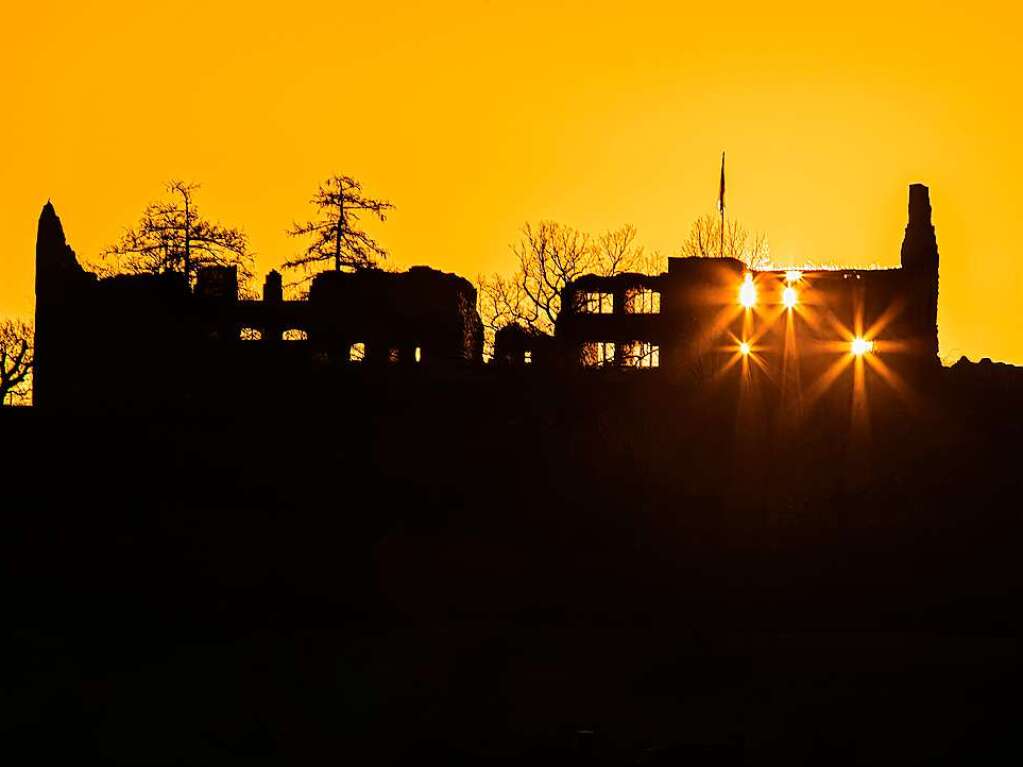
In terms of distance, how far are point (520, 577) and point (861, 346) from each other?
50.0ft

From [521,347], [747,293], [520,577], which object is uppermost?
[747,293]

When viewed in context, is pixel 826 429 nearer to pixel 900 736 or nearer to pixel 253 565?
pixel 253 565

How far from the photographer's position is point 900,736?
3872 centimetres

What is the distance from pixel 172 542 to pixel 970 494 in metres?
17.7

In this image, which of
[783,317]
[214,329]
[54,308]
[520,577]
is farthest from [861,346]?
[54,308]

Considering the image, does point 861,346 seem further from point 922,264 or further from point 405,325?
point 405,325

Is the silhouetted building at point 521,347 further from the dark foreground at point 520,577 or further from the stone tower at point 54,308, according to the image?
the stone tower at point 54,308

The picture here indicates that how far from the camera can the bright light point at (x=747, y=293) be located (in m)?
62.7

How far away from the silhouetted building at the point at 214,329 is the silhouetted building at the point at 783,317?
3820mm

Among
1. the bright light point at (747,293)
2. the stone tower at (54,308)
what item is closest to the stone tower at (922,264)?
the bright light point at (747,293)

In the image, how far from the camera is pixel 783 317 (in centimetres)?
6331

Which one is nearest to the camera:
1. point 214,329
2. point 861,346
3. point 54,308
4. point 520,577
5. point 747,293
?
point 520,577

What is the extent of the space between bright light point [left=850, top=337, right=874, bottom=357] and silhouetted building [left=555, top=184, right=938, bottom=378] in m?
0.04

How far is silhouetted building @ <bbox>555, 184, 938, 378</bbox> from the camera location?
61906mm
